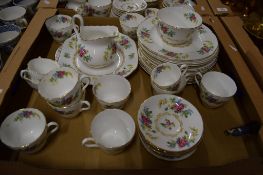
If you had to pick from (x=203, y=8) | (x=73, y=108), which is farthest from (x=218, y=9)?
(x=73, y=108)

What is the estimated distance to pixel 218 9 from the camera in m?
0.94

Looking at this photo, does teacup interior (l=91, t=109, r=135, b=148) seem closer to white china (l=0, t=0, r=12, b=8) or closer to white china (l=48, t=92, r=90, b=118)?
white china (l=48, t=92, r=90, b=118)

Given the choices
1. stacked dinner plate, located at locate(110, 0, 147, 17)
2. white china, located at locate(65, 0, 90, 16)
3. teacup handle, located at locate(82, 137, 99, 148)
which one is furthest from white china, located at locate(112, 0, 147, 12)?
teacup handle, located at locate(82, 137, 99, 148)

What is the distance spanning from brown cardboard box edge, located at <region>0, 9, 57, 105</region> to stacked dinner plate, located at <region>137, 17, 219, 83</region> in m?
0.35

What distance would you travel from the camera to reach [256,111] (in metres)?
0.59

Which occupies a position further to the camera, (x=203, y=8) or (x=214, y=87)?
(x=203, y=8)

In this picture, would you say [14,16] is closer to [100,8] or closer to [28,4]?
[28,4]

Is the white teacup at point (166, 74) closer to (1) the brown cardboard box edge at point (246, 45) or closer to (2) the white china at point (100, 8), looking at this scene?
(1) the brown cardboard box edge at point (246, 45)

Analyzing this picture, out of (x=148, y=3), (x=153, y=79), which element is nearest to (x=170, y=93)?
(x=153, y=79)

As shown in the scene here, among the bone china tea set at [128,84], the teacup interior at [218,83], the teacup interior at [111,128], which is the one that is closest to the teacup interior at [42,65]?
the bone china tea set at [128,84]

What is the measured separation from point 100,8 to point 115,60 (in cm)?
28

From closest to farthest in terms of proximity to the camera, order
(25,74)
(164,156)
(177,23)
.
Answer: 1. (164,156)
2. (25,74)
3. (177,23)

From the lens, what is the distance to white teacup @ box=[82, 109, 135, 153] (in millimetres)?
590

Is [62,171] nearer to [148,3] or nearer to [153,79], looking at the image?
[153,79]
